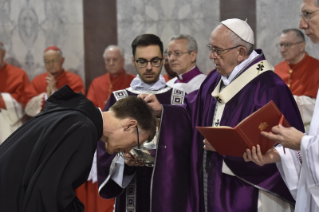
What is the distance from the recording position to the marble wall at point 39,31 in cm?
863

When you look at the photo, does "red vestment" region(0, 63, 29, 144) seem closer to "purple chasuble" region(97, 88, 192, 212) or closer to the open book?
"purple chasuble" region(97, 88, 192, 212)

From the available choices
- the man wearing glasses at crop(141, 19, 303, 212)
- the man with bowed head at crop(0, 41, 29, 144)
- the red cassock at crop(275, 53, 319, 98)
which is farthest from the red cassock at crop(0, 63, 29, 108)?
the man wearing glasses at crop(141, 19, 303, 212)

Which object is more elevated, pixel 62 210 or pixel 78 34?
pixel 78 34

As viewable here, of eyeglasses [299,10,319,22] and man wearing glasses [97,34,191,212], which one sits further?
man wearing glasses [97,34,191,212]

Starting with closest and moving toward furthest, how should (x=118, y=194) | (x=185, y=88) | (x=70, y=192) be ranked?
1. (x=70, y=192)
2. (x=118, y=194)
3. (x=185, y=88)

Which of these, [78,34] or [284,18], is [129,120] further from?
[78,34]

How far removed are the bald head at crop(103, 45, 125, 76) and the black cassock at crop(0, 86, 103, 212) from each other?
16.5 feet

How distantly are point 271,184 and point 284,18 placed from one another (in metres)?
4.43

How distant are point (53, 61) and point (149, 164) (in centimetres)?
429

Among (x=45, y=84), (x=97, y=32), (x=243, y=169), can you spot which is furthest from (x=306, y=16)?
(x=97, y=32)

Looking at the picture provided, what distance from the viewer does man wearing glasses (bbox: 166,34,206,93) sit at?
19.7ft

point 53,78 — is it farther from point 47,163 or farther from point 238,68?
point 47,163

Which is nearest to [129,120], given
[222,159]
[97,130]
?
[97,130]

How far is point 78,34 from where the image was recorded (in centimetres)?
864
